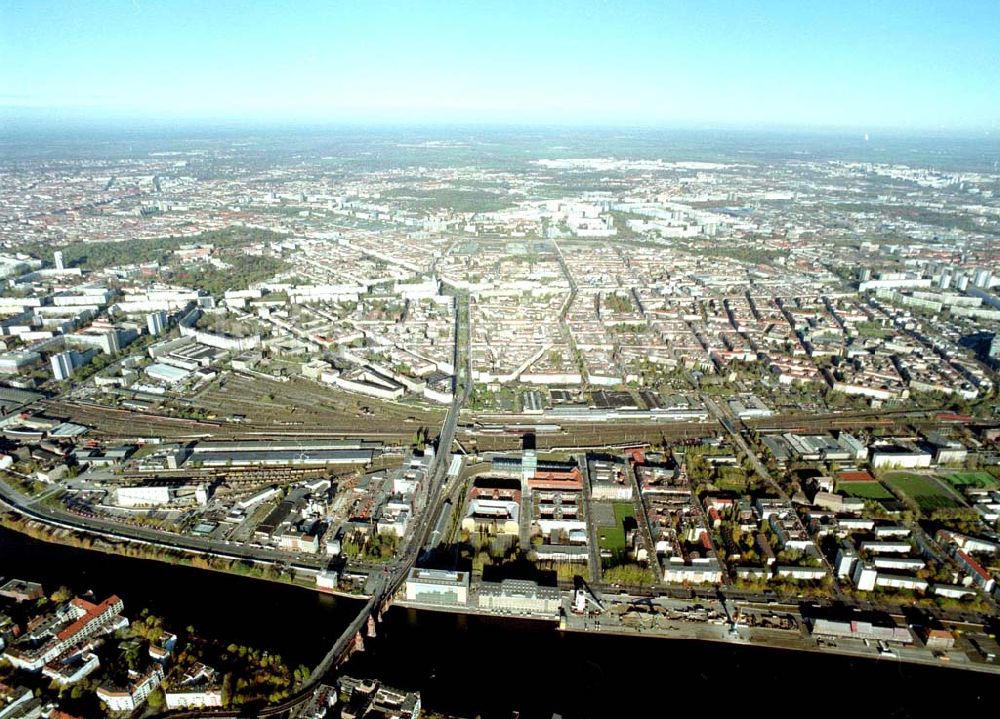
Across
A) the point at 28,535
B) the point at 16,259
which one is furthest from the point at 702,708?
the point at 16,259

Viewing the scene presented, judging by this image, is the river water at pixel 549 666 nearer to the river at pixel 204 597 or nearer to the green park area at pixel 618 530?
the river at pixel 204 597

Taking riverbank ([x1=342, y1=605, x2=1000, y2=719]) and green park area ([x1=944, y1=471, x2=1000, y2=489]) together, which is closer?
riverbank ([x1=342, y1=605, x2=1000, y2=719])

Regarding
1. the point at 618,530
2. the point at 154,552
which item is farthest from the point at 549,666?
the point at 154,552

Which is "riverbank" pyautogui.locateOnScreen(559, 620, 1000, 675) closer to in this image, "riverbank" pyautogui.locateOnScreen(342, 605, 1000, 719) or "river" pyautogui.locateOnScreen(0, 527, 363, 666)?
"riverbank" pyautogui.locateOnScreen(342, 605, 1000, 719)

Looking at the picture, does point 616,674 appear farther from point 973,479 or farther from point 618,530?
point 973,479

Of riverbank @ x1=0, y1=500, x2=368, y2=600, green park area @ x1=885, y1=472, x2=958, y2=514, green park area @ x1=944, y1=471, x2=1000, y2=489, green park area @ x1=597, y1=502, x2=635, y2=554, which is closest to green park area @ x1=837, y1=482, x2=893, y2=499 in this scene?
green park area @ x1=885, y1=472, x2=958, y2=514

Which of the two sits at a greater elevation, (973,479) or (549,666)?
(973,479)

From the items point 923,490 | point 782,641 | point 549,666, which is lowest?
point 549,666
